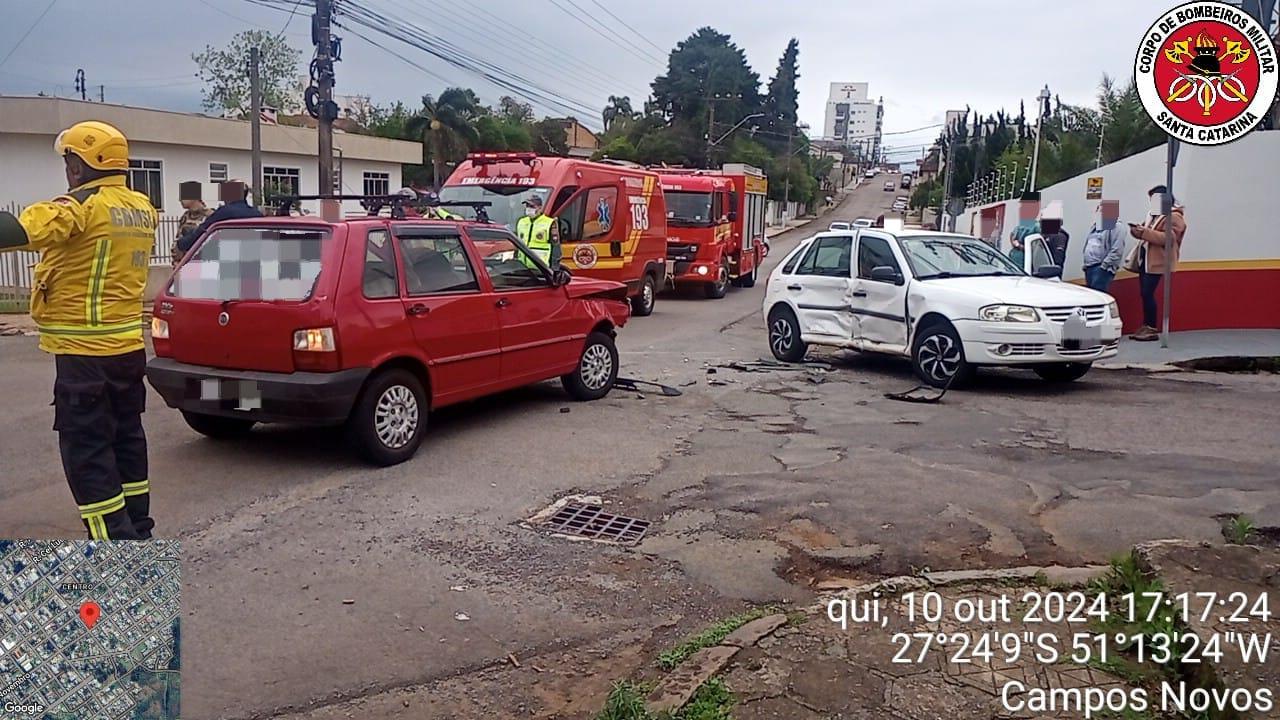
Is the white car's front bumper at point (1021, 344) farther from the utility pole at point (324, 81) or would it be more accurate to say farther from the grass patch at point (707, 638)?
the utility pole at point (324, 81)

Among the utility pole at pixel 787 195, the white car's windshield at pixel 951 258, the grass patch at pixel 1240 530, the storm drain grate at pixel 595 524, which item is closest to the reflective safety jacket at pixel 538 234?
the white car's windshield at pixel 951 258

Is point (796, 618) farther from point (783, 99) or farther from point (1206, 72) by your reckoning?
point (783, 99)

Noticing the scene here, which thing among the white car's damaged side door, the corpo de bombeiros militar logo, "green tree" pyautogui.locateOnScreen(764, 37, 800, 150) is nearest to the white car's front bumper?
the white car's damaged side door

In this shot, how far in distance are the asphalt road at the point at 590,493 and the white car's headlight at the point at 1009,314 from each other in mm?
750

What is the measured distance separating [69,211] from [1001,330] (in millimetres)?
7921

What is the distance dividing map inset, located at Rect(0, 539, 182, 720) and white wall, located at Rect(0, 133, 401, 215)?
17517 mm

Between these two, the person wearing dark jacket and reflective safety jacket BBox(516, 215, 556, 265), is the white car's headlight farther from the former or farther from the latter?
the person wearing dark jacket

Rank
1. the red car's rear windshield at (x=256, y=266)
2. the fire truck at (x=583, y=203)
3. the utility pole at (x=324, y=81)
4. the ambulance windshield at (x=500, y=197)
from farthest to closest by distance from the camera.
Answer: the utility pole at (x=324, y=81) → the fire truck at (x=583, y=203) → the ambulance windshield at (x=500, y=197) → the red car's rear windshield at (x=256, y=266)

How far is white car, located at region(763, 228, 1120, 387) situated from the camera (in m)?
9.88

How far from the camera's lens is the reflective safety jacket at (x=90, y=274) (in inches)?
181

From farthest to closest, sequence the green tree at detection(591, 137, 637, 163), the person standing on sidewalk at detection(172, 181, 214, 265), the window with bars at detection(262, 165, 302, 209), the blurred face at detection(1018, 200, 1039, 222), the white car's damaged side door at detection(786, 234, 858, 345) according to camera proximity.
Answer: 1. the green tree at detection(591, 137, 637, 163)
2. the window with bars at detection(262, 165, 302, 209)
3. the blurred face at detection(1018, 200, 1039, 222)
4. the person standing on sidewalk at detection(172, 181, 214, 265)
5. the white car's damaged side door at detection(786, 234, 858, 345)

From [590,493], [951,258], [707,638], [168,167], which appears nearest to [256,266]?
[590,493]

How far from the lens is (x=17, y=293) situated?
16.4 meters

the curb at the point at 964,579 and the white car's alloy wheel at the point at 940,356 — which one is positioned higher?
the white car's alloy wheel at the point at 940,356
